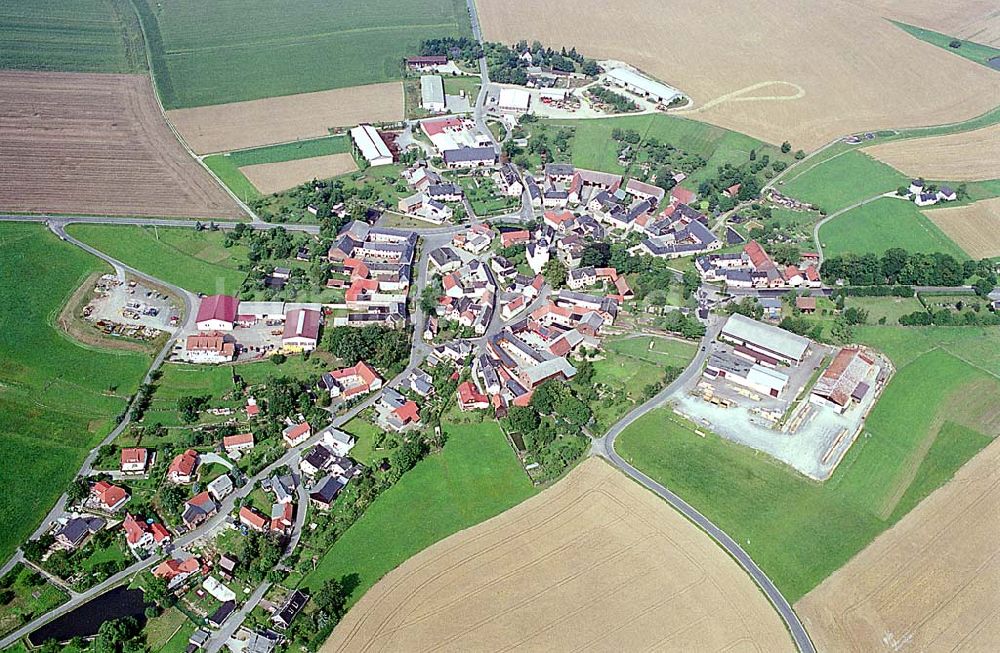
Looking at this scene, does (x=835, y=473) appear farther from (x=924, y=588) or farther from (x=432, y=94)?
(x=432, y=94)

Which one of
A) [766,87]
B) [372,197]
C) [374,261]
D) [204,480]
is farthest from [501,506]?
[766,87]

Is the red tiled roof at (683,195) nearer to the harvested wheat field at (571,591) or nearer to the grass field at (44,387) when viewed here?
the harvested wheat field at (571,591)

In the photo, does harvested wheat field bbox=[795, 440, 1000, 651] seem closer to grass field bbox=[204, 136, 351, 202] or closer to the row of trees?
the row of trees

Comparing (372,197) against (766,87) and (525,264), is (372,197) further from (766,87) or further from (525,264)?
(766,87)

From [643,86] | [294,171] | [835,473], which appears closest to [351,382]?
[835,473]

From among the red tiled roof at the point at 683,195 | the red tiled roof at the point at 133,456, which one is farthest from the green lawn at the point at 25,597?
the red tiled roof at the point at 683,195
